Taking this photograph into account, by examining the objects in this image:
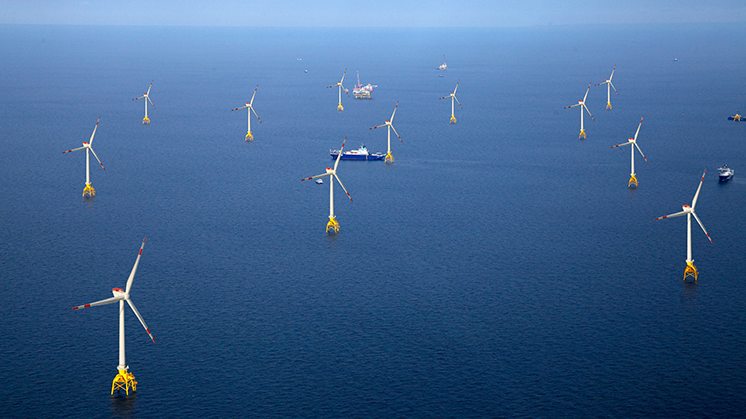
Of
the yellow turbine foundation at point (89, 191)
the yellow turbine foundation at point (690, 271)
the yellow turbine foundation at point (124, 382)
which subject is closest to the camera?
the yellow turbine foundation at point (124, 382)

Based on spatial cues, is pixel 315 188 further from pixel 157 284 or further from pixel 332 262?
pixel 157 284

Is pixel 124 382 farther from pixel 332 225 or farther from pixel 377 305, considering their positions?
pixel 332 225

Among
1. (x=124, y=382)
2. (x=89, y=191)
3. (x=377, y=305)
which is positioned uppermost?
(x=89, y=191)

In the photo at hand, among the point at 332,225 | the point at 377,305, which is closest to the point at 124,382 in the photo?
the point at 377,305

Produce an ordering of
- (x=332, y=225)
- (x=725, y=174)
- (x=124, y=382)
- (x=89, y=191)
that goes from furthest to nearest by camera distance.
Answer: (x=725, y=174) → (x=89, y=191) → (x=332, y=225) → (x=124, y=382)

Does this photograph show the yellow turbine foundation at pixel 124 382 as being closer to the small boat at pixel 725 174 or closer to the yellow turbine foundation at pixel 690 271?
the yellow turbine foundation at pixel 690 271

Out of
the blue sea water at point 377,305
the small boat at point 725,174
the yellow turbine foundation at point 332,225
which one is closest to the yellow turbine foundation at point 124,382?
the blue sea water at point 377,305

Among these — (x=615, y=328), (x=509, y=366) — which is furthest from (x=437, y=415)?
(x=615, y=328)

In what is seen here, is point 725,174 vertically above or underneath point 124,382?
above
